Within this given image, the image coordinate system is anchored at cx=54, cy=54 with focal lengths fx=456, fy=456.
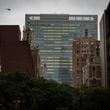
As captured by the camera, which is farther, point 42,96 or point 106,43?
point 106,43

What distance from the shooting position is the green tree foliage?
6681 cm

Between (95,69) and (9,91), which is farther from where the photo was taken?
(95,69)

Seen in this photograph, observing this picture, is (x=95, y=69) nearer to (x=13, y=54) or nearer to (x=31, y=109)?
(x=13, y=54)

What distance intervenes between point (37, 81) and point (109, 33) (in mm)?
60717

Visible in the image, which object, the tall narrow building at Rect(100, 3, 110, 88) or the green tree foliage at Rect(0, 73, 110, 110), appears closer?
the green tree foliage at Rect(0, 73, 110, 110)

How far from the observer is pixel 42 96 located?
68000 mm

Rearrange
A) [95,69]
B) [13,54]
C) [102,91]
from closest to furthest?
1. [102,91]
2. [13,54]
3. [95,69]

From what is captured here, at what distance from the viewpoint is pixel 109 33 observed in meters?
131

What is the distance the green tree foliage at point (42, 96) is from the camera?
6681cm

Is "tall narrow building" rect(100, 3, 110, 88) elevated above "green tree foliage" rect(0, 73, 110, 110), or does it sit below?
above

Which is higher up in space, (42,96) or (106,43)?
(106,43)

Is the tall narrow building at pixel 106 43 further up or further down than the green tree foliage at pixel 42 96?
further up

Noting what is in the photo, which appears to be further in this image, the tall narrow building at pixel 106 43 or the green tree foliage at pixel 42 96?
the tall narrow building at pixel 106 43

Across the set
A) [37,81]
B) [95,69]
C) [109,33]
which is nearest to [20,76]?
[37,81]
